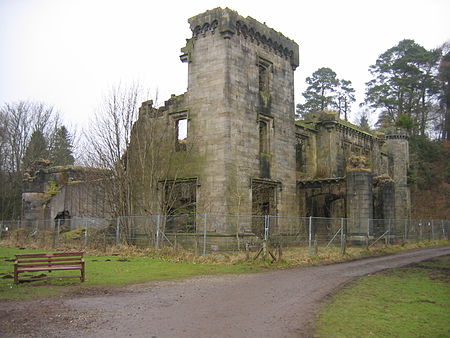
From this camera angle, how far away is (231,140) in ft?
74.4

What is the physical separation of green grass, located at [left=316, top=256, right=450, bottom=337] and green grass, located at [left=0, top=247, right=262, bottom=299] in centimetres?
490

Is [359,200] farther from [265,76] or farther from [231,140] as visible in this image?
[265,76]

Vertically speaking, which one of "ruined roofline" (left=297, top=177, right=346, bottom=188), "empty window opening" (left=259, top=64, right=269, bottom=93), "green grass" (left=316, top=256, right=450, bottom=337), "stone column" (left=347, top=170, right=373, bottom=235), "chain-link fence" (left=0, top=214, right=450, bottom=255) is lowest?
"green grass" (left=316, top=256, right=450, bottom=337)

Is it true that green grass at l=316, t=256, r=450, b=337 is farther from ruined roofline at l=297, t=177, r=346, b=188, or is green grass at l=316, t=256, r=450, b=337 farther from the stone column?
ruined roofline at l=297, t=177, r=346, b=188

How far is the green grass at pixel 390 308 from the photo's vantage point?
26.2ft

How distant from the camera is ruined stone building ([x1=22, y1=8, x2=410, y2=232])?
903 inches

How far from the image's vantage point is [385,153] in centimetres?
4169

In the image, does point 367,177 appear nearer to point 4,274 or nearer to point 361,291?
point 361,291

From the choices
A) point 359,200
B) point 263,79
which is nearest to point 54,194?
point 263,79

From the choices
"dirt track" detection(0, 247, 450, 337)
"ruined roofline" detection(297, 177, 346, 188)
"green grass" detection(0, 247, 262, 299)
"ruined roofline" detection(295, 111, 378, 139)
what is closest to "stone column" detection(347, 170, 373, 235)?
"ruined roofline" detection(297, 177, 346, 188)

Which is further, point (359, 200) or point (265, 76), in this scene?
point (265, 76)

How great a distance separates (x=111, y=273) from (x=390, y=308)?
346 inches

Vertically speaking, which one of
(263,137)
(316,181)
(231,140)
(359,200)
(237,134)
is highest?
(263,137)

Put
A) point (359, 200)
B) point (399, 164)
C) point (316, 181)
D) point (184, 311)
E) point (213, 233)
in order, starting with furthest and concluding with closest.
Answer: point (399, 164)
point (316, 181)
point (359, 200)
point (213, 233)
point (184, 311)
